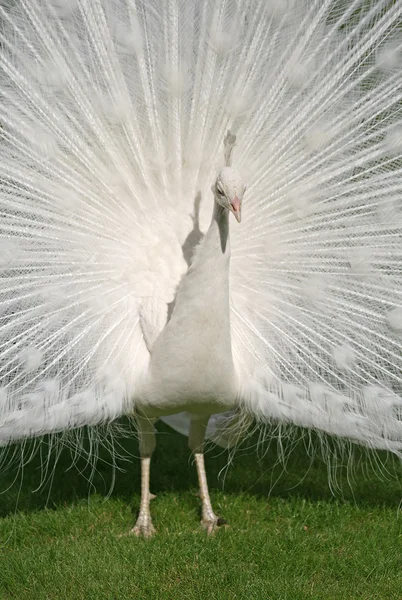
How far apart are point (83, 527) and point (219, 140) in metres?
2.12

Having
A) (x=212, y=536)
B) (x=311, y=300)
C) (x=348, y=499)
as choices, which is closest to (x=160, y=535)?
(x=212, y=536)

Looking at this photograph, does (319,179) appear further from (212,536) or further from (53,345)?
(212,536)

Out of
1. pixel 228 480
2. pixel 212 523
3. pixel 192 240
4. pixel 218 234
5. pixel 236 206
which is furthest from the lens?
pixel 228 480

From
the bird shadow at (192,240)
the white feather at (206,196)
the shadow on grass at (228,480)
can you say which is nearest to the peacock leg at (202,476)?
the shadow on grass at (228,480)

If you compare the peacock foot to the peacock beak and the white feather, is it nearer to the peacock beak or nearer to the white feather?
the white feather

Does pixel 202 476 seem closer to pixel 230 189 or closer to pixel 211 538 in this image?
pixel 211 538

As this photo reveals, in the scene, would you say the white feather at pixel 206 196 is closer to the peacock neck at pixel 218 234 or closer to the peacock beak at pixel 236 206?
the peacock neck at pixel 218 234

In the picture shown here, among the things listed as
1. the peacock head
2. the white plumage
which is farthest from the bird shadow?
the peacock head

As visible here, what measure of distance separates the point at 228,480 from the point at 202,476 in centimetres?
59

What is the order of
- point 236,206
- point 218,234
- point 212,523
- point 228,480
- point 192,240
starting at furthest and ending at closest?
point 228,480
point 212,523
point 192,240
point 218,234
point 236,206

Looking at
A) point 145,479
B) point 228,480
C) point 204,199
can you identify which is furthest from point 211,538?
point 204,199

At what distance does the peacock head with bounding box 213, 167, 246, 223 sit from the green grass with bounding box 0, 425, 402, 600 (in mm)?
1600

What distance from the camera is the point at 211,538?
3848 millimetres

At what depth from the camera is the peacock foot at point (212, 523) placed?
403 cm
